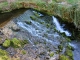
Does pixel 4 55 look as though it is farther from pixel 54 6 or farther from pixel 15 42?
pixel 54 6

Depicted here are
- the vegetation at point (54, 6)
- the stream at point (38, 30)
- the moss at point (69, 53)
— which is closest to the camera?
the moss at point (69, 53)

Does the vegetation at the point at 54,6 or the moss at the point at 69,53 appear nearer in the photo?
the moss at the point at 69,53

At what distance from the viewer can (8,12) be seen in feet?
41.2

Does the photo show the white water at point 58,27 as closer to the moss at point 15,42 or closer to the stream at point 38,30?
the stream at point 38,30

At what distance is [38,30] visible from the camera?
388 inches

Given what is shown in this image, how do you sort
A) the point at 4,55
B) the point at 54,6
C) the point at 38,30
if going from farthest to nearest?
the point at 54,6, the point at 38,30, the point at 4,55

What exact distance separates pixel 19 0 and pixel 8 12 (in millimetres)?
1566

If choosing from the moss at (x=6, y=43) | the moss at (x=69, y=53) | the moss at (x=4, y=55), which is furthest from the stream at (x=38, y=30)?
the moss at (x=4, y=55)

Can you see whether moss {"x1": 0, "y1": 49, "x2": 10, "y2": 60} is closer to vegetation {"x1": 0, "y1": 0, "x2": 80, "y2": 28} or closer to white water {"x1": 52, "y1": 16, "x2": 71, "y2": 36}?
white water {"x1": 52, "y1": 16, "x2": 71, "y2": 36}

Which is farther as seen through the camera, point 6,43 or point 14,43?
point 14,43

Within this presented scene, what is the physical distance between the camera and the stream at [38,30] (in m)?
8.69

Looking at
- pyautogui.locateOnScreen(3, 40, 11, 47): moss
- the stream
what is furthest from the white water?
pyautogui.locateOnScreen(3, 40, 11, 47): moss

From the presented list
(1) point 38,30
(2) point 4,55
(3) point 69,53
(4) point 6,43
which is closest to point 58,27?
(1) point 38,30

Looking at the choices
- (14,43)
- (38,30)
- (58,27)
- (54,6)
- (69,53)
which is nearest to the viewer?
(14,43)
